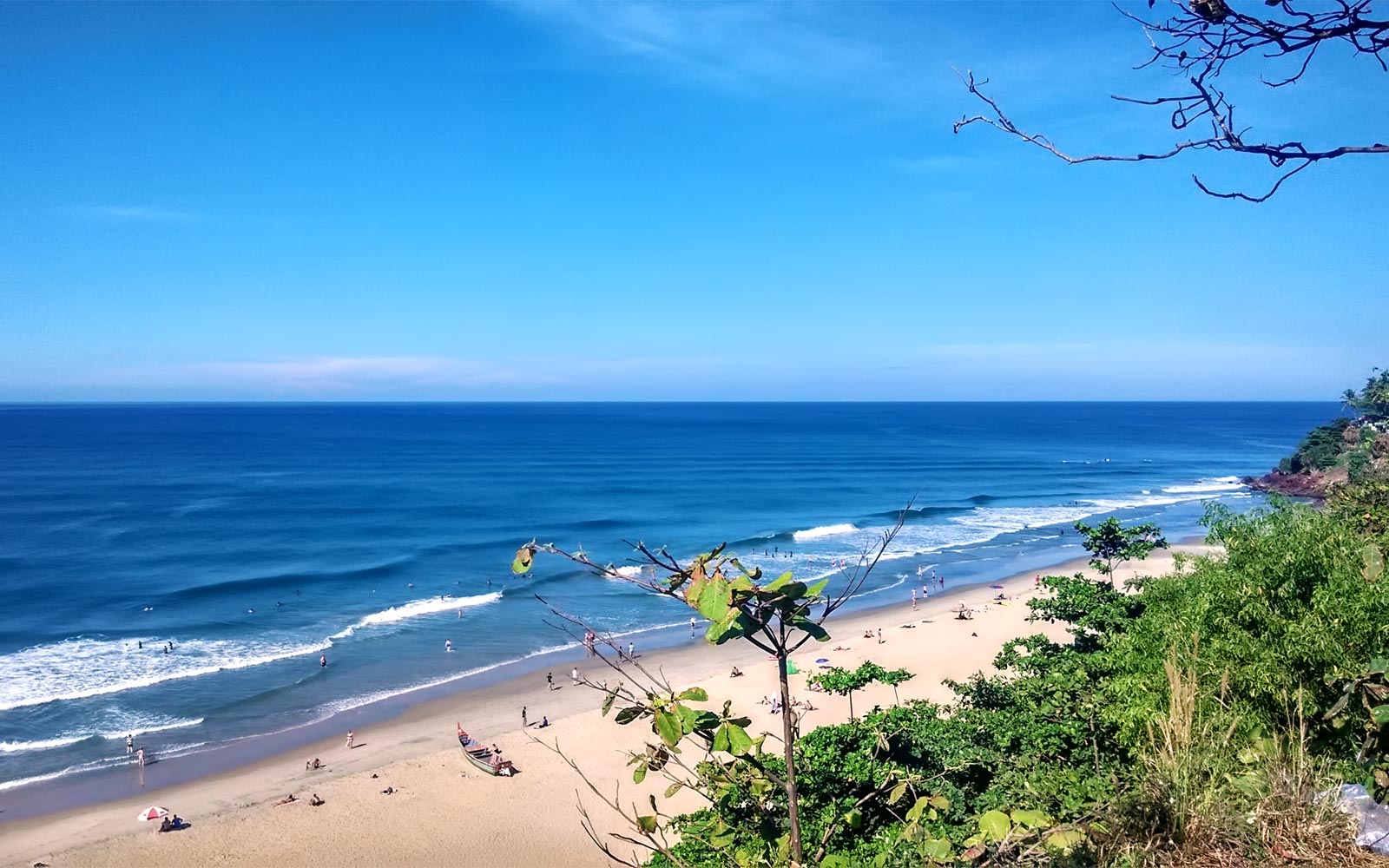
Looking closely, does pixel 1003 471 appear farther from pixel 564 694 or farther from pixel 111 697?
pixel 111 697

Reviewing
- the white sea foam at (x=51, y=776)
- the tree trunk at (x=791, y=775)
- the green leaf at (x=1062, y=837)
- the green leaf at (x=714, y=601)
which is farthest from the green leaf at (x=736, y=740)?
the white sea foam at (x=51, y=776)

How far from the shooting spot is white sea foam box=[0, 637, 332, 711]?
2292 cm

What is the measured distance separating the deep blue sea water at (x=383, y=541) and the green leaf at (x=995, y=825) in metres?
4.98

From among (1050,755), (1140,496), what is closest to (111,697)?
(1050,755)

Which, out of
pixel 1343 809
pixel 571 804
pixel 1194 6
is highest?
pixel 1194 6

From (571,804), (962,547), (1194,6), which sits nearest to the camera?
(1194,6)

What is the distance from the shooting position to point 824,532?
149 feet

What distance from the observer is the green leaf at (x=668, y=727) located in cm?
235

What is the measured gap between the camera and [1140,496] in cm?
5744

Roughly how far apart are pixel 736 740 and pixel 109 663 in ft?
97.0

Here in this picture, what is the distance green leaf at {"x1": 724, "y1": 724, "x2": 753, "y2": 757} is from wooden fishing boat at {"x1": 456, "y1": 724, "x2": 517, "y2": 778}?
18316mm

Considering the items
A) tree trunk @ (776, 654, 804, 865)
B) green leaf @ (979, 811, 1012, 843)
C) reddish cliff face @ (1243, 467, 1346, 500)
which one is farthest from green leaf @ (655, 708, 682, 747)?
reddish cliff face @ (1243, 467, 1346, 500)

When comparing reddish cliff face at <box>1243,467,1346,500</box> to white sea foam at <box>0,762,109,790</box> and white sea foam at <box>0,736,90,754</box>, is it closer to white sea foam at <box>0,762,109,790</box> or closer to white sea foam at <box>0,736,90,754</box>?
white sea foam at <box>0,762,109,790</box>

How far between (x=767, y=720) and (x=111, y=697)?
700 inches
